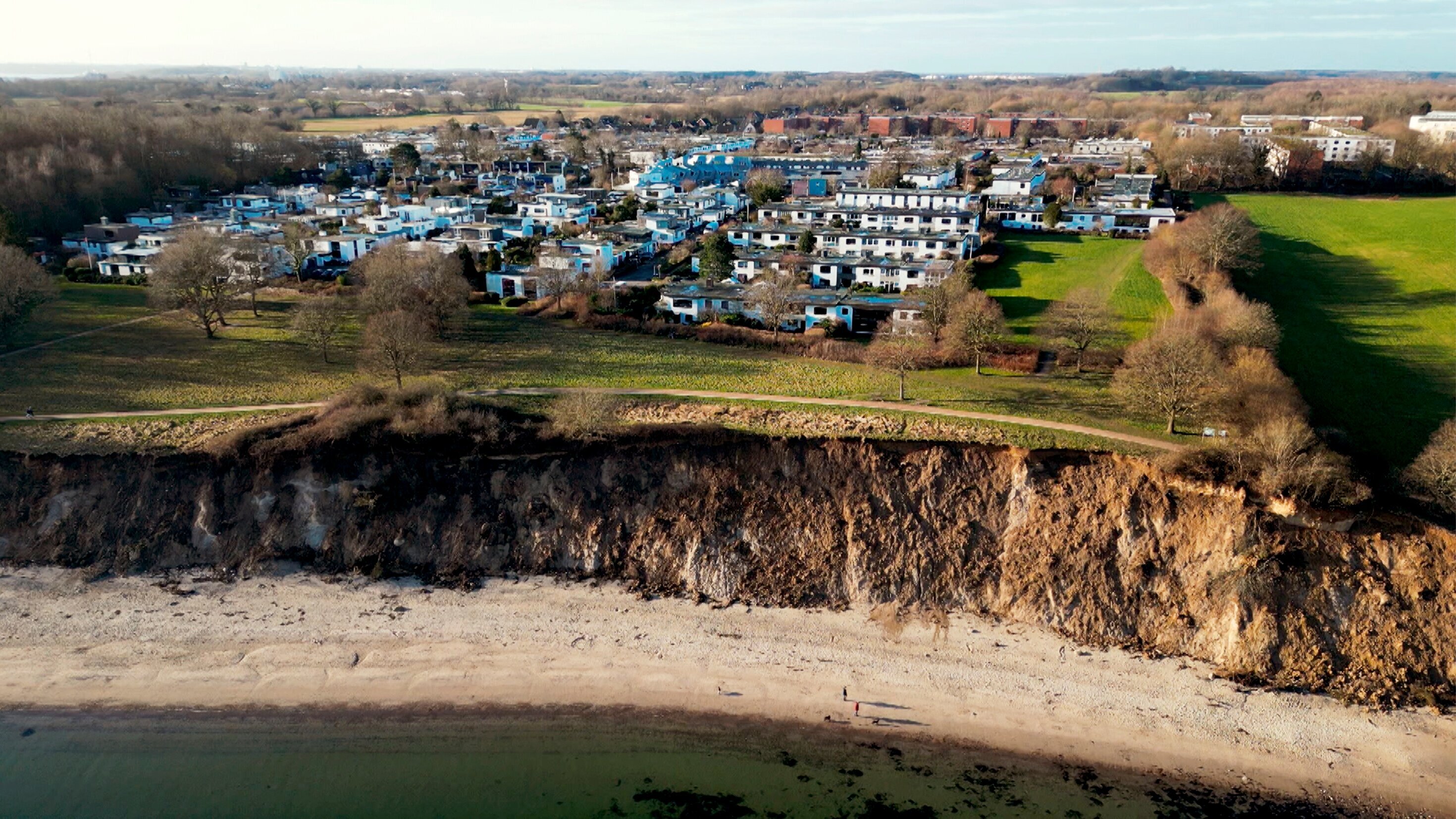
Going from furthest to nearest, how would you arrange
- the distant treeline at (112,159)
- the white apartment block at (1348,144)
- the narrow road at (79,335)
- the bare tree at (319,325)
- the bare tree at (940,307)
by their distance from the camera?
the white apartment block at (1348,144), the distant treeline at (112,159), the bare tree at (940,307), the bare tree at (319,325), the narrow road at (79,335)

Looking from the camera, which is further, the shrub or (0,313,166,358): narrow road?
(0,313,166,358): narrow road

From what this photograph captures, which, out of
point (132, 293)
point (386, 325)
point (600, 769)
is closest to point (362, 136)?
point (132, 293)

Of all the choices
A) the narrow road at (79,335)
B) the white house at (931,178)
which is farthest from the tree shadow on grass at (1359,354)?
the narrow road at (79,335)

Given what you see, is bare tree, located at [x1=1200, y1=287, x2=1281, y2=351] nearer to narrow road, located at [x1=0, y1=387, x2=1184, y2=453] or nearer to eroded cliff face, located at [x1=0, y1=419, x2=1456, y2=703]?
narrow road, located at [x1=0, y1=387, x2=1184, y2=453]

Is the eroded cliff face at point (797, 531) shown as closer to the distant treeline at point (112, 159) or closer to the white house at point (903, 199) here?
the distant treeline at point (112, 159)

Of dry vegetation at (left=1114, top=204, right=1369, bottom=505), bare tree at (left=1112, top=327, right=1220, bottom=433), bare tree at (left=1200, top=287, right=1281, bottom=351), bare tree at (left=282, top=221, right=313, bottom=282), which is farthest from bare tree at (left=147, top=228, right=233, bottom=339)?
bare tree at (left=1200, top=287, right=1281, bottom=351)
